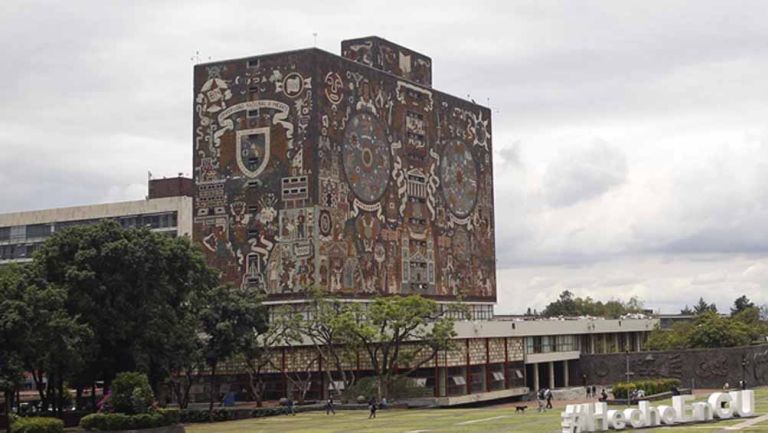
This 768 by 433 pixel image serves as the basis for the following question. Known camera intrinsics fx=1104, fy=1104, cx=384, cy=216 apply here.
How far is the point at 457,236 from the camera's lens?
4737 inches

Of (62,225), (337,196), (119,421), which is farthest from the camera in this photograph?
(62,225)

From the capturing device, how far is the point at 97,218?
13362cm

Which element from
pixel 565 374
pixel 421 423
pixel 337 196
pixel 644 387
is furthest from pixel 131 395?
pixel 565 374

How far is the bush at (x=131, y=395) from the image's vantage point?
217 feet

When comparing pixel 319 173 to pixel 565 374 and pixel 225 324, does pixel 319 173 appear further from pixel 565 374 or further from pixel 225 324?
pixel 565 374

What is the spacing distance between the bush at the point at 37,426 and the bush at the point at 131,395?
4442 millimetres

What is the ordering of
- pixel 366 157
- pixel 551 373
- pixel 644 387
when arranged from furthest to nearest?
pixel 551 373
pixel 366 157
pixel 644 387

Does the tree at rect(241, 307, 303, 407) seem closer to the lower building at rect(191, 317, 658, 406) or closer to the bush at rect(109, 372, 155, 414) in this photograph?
the lower building at rect(191, 317, 658, 406)

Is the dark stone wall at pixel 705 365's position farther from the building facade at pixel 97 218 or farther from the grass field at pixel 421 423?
the building facade at pixel 97 218

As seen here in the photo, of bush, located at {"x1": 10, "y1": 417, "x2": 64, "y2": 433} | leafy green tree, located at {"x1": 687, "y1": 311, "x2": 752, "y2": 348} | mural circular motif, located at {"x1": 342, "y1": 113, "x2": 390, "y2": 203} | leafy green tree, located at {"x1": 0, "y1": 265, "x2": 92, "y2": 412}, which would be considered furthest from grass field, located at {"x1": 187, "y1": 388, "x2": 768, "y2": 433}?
leafy green tree, located at {"x1": 687, "y1": 311, "x2": 752, "y2": 348}

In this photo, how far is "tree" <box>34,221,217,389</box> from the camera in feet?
235

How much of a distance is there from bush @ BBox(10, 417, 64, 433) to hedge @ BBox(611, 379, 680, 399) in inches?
1698

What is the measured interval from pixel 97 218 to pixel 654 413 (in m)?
88.2

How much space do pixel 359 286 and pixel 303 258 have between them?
6.78 meters
